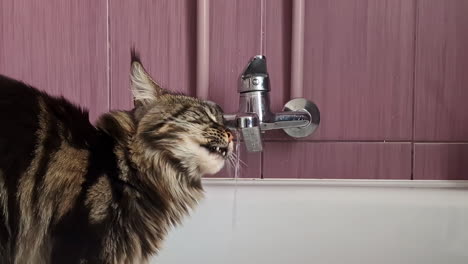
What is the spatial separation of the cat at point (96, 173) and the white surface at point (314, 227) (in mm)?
227

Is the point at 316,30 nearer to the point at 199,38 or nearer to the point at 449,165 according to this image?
the point at 199,38

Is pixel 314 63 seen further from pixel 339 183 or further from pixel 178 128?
pixel 178 128

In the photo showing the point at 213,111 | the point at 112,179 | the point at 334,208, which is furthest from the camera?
the point at 334,208

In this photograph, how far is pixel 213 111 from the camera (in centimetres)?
80

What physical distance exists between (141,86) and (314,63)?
49 cm

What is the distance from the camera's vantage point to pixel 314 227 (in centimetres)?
95

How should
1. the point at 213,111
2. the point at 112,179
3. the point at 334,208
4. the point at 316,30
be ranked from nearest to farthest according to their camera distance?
the point at 112,179, the point at 213,111, the point at 334,208, the point at 316,30

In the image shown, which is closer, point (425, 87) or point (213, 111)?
point (213, 111)

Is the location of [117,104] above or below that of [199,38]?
below

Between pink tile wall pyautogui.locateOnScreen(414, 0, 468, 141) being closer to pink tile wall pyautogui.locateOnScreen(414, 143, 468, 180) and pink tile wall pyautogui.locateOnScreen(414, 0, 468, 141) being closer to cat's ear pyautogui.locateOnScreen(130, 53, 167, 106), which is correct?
pink tile wall pyautogui.locateOnScreen(414, 143, 468, 180)

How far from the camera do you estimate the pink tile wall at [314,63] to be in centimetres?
104

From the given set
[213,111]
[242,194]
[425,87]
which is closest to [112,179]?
[213,111]

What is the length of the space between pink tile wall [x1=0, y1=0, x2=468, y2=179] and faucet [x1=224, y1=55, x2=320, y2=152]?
13cm

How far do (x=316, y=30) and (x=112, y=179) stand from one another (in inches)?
25.6
